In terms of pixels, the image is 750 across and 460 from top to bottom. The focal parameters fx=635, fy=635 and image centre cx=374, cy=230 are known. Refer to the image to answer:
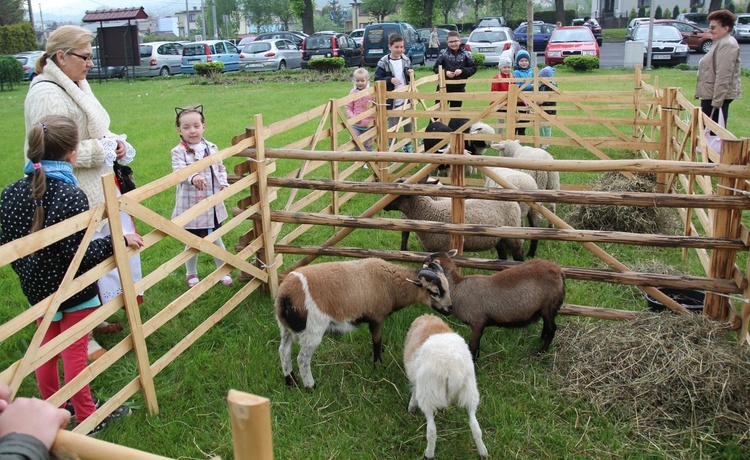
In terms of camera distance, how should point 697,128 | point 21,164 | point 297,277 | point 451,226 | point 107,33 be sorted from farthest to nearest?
point 107,33, point 21,164, point 697,128, point 451,226, point 297,277

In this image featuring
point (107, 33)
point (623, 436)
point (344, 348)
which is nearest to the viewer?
point (623, 436)

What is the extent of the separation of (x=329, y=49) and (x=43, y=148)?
27054 millimetres

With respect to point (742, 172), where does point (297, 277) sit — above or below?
below

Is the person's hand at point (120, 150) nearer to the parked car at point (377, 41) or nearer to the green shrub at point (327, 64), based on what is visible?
the green shrub at point (327, 64)

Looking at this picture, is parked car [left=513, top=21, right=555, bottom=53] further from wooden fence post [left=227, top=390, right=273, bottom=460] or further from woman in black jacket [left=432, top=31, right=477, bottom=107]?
wooden fence post [left=227, top=390, right=273, bottom=460]

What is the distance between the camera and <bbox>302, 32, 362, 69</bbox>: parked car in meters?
29.4

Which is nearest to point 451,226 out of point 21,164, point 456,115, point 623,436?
point 623,436

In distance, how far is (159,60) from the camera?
31094mm

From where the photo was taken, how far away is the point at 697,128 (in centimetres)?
726

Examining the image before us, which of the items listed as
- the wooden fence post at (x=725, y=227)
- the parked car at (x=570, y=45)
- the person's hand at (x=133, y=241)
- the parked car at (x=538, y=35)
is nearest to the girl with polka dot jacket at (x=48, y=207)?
the person's hand at (x=133, y=241)

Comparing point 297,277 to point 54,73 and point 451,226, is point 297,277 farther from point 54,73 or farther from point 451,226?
point 54,73

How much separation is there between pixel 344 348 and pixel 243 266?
1.17 metres

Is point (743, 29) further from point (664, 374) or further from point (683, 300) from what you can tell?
point (664, 374)

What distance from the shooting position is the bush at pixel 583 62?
25.0 metres
